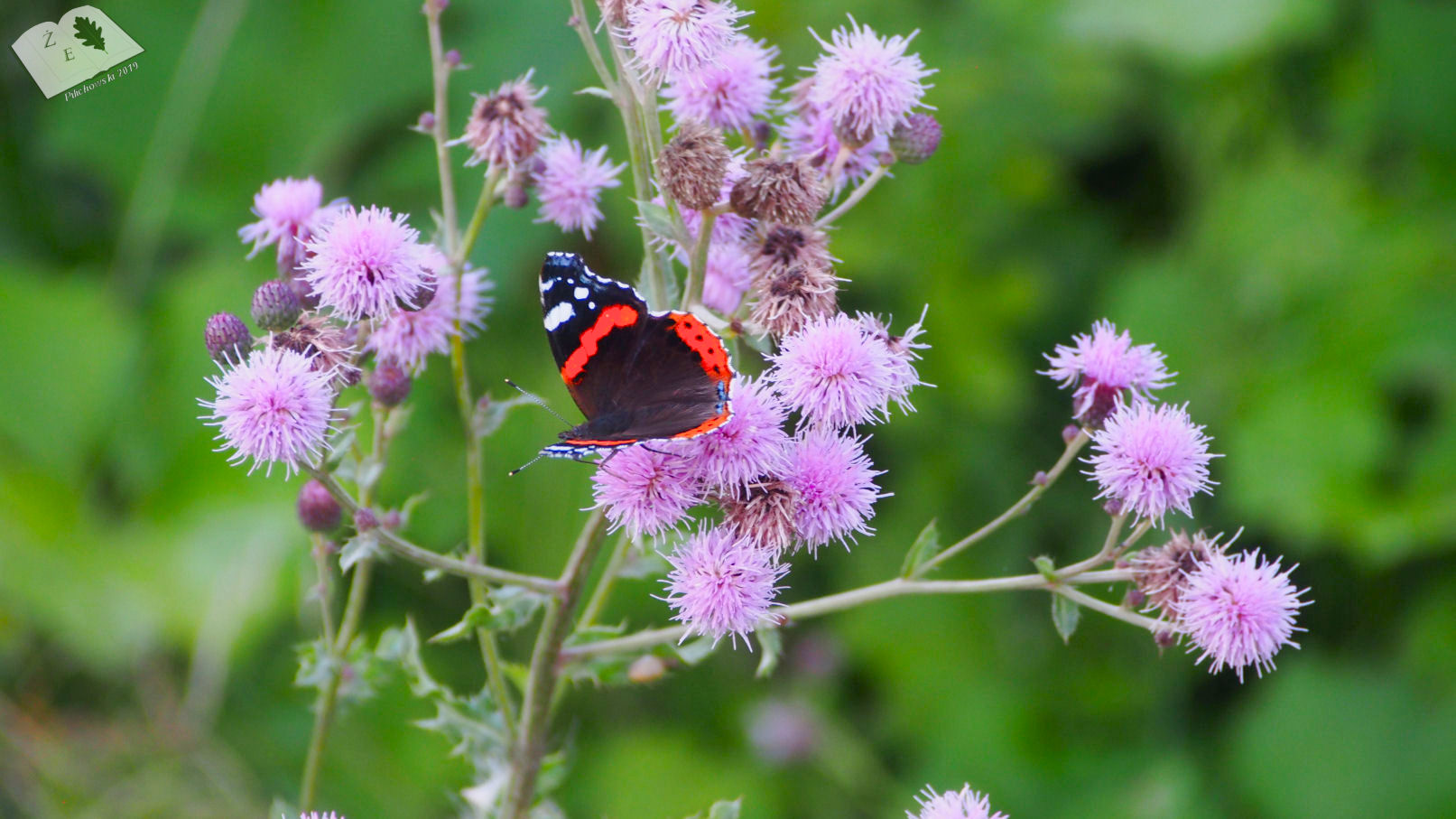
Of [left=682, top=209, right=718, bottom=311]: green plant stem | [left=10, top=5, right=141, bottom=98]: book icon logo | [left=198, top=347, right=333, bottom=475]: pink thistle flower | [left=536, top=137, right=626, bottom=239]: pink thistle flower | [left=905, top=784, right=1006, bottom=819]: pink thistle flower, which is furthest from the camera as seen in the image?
[left=10, top=5, right=141, bottom=98]: book icon logo

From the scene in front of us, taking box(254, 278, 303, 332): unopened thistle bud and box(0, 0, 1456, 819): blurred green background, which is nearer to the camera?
box(254, 278, 303, 332): unopened thistle bud

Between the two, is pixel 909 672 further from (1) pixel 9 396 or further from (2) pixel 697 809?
(1) pixel 9 396

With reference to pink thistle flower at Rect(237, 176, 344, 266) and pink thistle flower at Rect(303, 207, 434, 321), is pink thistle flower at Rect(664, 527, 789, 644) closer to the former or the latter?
pink thistle flower at Rect(303, 207, 434, 321)

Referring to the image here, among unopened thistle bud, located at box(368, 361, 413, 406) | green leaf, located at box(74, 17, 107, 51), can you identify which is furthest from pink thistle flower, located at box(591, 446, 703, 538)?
green leaf, located at box(74, 17, 107, 51)

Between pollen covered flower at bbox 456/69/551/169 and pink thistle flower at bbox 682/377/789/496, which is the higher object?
pollen covered flower at bbox 456/69/551/169

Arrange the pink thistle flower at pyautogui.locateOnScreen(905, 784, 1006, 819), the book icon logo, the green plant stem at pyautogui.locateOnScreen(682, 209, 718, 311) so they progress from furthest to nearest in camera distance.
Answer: the book icon logo → the green plant stem at pyautogui.locateOnScreen(682, 209, 718, 311) → the pink thistle flower at pyautogui.locateOnScreen(905, 784, 1006, 819)

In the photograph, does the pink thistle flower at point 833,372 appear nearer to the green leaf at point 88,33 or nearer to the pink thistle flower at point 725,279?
the pink thistle flower at point 725,279
